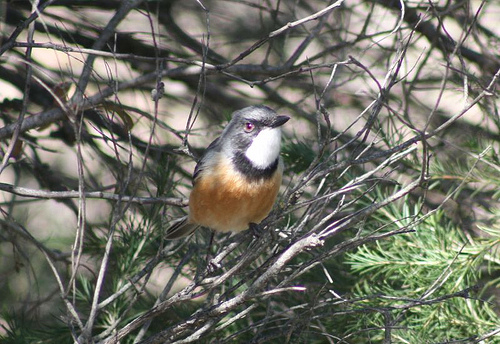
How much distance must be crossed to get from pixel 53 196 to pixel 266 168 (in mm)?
1369

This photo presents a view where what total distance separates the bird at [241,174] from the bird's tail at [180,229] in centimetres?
22

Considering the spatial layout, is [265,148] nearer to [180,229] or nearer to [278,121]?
[278,121]

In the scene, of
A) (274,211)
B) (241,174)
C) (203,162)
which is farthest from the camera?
(203,162)

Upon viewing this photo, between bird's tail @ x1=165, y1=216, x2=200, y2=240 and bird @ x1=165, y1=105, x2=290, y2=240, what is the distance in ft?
0.71

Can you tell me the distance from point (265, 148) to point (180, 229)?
92 cm

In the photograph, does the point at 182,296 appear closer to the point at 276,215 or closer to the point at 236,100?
the point at 276,215

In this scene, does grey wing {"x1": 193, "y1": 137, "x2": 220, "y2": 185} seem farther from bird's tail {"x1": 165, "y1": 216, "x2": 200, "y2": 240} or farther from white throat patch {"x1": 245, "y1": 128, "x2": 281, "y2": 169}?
bird's tail {"x1": 165, "y1": 216, "x2": 200, "y2": 240}

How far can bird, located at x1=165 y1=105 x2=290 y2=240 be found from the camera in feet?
12.8

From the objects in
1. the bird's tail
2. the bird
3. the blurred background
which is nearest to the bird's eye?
the bird

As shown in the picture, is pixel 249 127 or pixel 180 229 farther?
pixel 180 229

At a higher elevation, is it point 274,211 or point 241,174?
point 241,174

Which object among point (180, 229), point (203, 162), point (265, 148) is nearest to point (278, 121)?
point (265, 148)

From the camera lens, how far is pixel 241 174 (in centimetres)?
391

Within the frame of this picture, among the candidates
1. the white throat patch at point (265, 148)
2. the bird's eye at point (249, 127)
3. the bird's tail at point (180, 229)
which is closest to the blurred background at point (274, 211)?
the bird's tail at point (180, 229)
